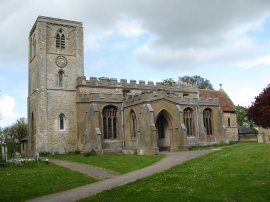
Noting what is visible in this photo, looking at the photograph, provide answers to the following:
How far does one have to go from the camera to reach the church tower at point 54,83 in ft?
122

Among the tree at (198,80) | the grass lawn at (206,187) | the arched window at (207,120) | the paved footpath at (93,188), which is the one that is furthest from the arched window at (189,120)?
the tree at (198,80)

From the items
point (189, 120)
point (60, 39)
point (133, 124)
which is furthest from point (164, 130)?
point (60, 39)

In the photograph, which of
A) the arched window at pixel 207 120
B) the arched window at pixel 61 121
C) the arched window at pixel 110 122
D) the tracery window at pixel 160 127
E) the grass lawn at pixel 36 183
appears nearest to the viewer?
the grass lawn at pixel 36 183

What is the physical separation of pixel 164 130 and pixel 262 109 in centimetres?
1010

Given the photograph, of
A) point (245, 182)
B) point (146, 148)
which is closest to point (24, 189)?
point (245, 182)

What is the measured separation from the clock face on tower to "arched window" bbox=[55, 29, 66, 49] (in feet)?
4.50

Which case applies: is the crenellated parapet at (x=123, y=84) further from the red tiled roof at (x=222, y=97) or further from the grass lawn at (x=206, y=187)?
the grass lawn at (x=206, y=187)

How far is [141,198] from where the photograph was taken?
11172 millimetres

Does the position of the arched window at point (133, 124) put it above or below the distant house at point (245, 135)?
above

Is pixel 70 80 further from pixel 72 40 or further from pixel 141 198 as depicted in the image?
pixel 141 198

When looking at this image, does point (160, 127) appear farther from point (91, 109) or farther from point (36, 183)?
point (36, 183)

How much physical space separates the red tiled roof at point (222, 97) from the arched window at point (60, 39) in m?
20.3

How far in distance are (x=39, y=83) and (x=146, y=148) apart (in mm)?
14563

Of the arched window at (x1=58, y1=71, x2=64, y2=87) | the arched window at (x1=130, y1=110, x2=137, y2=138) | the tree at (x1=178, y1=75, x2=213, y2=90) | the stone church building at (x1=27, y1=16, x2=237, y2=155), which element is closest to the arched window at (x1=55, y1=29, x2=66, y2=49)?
the stone church building at (x1=27, y1=16, x2=237, y2=155)
